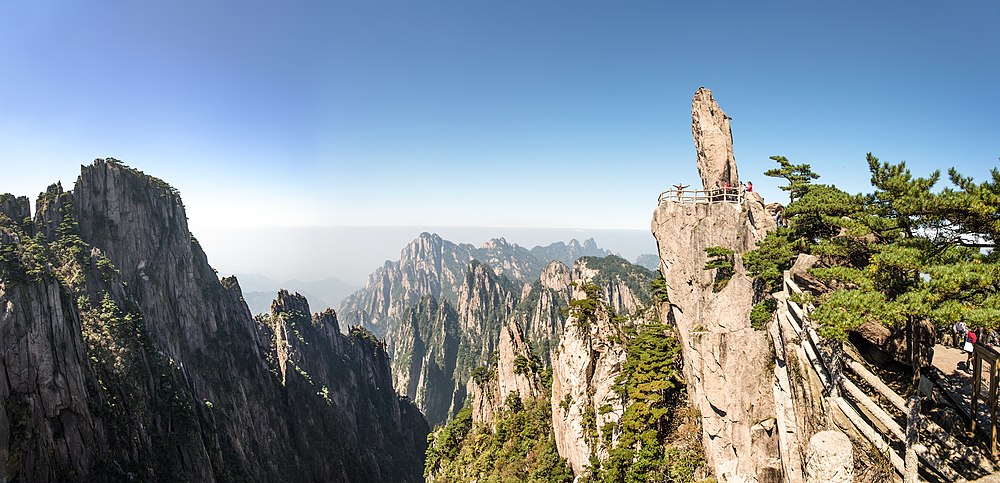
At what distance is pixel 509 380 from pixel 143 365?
40575 mm

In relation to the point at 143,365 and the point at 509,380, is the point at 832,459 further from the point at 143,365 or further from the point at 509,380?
the point at 143,365

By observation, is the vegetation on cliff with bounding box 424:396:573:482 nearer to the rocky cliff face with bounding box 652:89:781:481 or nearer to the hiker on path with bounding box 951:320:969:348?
the rocky cliff face with bounding box 652:89:781:481

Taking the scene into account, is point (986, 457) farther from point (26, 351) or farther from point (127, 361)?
point (127, 361)

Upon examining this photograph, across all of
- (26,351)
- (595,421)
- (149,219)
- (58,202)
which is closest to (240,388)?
(149,219)

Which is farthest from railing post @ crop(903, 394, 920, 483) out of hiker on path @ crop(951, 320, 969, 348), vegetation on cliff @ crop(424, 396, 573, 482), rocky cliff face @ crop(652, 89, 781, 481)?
vegetation on cliff @ crop(424, 396, 573, 482)

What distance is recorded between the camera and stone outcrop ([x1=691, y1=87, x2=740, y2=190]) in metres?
27.1

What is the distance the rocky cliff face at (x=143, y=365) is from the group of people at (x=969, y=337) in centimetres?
4988

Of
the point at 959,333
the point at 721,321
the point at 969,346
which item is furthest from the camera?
the point at 721,321

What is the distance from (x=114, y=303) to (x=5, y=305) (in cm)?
1956

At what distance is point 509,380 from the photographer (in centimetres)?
5200

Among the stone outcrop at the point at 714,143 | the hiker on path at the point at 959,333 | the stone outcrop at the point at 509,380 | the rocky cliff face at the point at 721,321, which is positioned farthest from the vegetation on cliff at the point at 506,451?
the stone outcrop at the point at 714,143

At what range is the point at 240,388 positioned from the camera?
→ 64000 mm

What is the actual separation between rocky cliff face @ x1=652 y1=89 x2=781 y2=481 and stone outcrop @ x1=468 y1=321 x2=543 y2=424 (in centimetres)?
2706

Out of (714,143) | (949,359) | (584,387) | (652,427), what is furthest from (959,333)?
(584,387)
